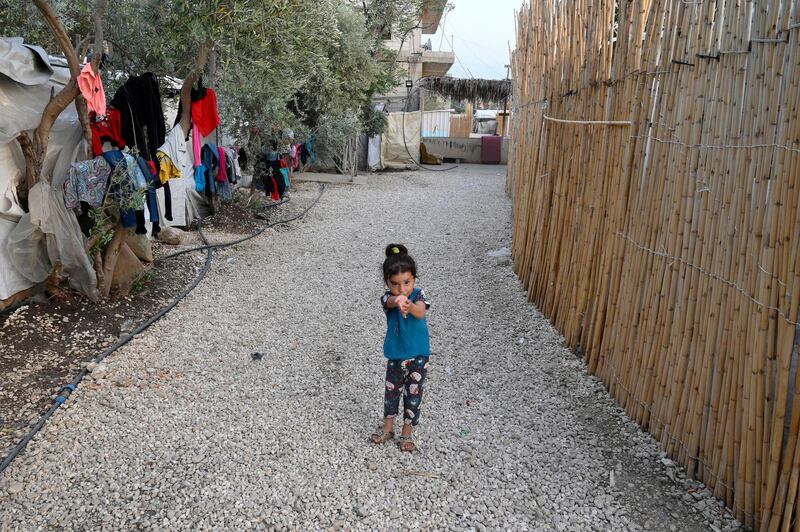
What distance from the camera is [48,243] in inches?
178

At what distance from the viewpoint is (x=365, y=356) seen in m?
4.32

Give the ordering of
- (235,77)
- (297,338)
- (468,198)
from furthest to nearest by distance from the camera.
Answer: (468,198) < (235,77) < (297,338)

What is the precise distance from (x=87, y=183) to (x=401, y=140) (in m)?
14.5

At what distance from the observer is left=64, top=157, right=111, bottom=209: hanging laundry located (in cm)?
441

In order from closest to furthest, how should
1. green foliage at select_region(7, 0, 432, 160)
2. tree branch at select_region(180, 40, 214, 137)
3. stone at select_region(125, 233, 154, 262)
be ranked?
green foliage at select_region(7, 0, 432, 160) < tree branch at select_region(180, 40, 214, 137) < stone at select_region(125, 233, 154, 262)

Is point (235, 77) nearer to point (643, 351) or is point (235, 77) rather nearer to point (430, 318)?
point (430, 318)

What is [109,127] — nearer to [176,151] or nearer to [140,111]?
[140,111]

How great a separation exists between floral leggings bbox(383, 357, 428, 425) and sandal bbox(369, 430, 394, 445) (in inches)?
5.3

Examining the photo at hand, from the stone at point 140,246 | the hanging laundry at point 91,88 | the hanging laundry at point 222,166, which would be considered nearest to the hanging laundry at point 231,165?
the hanging laundry at point 222,166

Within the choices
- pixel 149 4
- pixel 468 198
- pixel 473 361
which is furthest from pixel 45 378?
pixel 468 198

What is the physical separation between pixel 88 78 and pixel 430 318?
3.15 metres

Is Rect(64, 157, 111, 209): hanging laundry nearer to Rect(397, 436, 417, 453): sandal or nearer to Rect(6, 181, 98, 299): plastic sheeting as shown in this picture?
Rect(6, 181, 98, 299): plastic sheeting

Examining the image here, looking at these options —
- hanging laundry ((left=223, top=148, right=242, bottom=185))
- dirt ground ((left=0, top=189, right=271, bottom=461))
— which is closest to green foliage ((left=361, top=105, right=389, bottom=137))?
hanging laundry ((left=223, top=148, right=242, bottom=185))

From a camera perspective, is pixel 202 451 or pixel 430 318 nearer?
pixel 202 451
